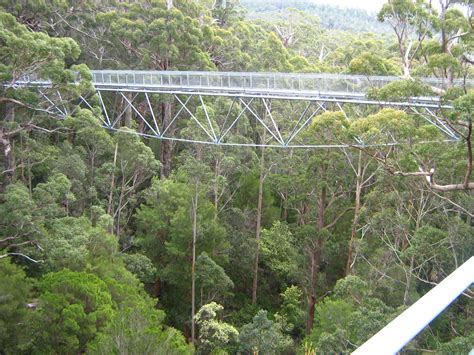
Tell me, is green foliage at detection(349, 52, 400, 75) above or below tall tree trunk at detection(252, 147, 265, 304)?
above

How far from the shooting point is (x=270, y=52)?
21.2 metres

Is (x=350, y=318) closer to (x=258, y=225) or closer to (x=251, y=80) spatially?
(x=251, y=80)

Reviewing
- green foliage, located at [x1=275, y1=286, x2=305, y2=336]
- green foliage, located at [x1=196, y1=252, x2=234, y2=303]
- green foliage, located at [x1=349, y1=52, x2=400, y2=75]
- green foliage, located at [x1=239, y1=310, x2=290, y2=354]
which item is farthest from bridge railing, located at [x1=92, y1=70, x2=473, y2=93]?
green foliage, located at [x1=275, y1=286, x2=305, y2=336]

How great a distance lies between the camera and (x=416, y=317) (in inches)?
38.3

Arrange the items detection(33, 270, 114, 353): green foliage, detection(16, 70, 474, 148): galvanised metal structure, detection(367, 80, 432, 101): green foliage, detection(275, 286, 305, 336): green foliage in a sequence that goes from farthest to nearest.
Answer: detection(275, 286, 305, 336): green foliage → detection(16, 70, 474, 148): galvanised metal structure → detection(33, 270, 114, 353): green foliage → detection(367, 80, 432, 101): green foliage

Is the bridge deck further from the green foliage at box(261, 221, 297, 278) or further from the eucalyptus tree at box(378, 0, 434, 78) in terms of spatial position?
the green foliage at box(261, 221, 297, 278)

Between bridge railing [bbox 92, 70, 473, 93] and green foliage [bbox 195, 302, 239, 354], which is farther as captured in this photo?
green foliage [bbox 195, 302, 239, 354]

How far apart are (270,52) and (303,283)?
31.1 ft

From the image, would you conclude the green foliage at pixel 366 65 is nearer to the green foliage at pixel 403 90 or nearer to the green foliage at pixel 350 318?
the green foliage at pixel 403 90

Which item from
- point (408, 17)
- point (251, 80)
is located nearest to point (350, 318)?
point (251, 80)

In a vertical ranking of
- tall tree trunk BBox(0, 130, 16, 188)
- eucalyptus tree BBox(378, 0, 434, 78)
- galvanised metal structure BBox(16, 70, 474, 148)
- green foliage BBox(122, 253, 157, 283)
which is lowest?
green foliage BBox(122, 253, 157, 283)

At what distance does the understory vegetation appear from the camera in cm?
942

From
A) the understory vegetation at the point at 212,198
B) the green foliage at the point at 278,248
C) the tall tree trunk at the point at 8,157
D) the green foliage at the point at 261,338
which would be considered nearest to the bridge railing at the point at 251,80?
the understory vegetation at the point at 212,198

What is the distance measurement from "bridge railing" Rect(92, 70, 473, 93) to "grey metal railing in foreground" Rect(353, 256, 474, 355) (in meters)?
9.47
